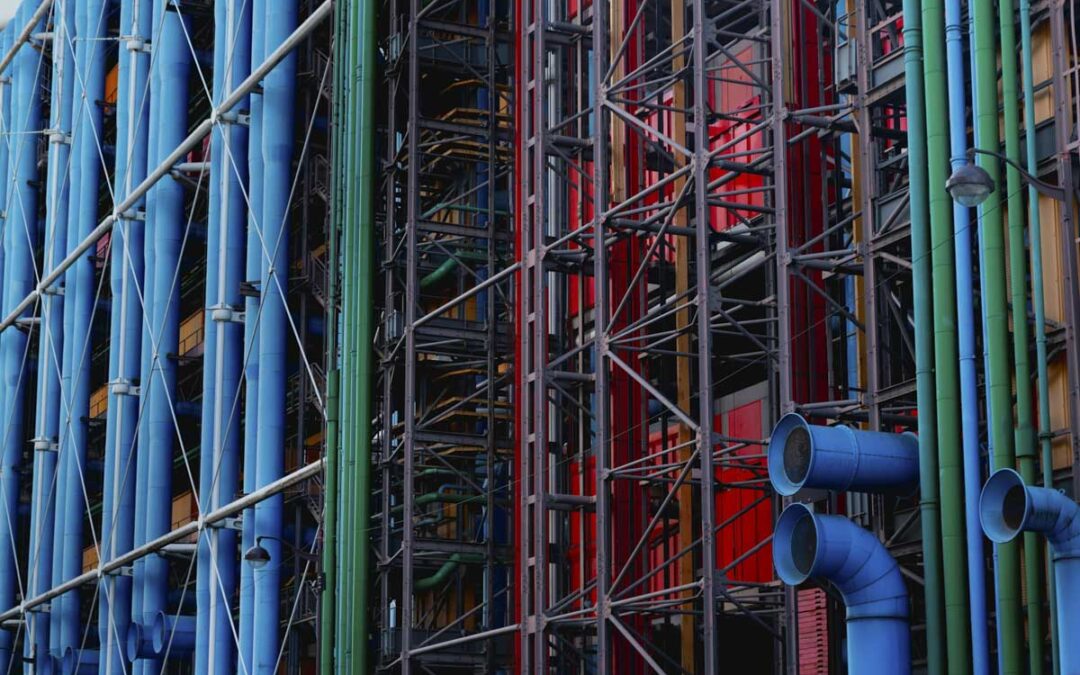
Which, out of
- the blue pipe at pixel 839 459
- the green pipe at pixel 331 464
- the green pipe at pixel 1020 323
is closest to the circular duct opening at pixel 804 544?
the blue pipe at pixel 839 459

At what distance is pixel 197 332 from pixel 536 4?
20.6 m

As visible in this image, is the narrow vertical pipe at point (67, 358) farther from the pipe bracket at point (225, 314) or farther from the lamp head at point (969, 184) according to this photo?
the lamp head at point (969, 184)

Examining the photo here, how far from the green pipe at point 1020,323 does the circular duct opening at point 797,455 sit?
2422mm

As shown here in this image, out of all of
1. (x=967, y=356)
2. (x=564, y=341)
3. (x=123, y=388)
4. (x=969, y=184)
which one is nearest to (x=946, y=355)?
(x=967, y=356)

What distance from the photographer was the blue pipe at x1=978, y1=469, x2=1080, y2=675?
823 inches

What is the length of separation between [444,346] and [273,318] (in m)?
5.16

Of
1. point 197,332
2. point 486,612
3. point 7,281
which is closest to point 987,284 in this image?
point 486,612

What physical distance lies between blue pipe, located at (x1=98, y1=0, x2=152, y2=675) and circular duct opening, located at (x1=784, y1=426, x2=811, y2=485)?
27.0 meters

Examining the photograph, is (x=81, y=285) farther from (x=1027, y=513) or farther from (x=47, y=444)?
(x=1027, y=513)

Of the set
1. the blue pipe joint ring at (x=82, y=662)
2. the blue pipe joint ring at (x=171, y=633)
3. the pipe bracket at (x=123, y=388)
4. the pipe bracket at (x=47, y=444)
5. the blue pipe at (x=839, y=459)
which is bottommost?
the blue pipe joint ring at (x=82, y=662)

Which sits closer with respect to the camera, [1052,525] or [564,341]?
[1052,525]

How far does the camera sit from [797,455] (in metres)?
23.8

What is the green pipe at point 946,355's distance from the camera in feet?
76.2

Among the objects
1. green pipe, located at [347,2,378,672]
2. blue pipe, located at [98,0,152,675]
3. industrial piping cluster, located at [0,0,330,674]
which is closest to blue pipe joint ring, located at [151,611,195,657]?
industrial piping cluster, located at [0,0,330,674]
